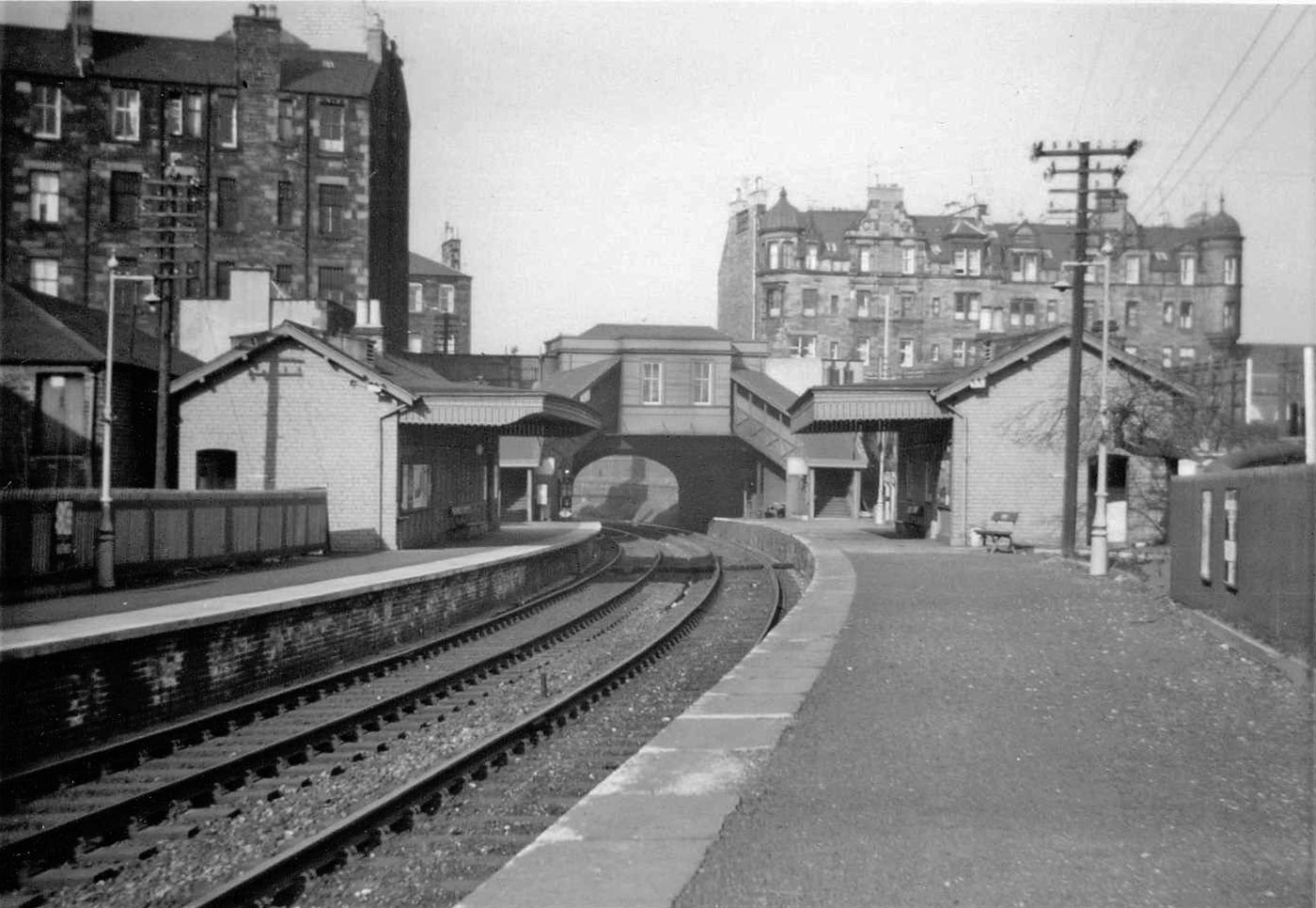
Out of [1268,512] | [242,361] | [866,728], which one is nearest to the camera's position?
[866,728]

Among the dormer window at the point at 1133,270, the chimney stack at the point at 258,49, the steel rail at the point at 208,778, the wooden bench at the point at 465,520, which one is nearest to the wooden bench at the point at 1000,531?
the wooden bench at the point at 465,520

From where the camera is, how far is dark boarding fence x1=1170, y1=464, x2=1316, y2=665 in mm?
10680

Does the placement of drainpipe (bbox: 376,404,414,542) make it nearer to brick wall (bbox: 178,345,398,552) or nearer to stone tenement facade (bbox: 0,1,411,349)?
brick wall (bbox: 178,345,398,552)

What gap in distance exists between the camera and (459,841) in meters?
6.97

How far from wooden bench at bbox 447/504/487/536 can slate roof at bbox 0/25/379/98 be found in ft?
64.8

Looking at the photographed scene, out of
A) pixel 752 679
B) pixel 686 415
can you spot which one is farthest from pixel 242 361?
pixel 686 415

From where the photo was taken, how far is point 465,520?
30578mm

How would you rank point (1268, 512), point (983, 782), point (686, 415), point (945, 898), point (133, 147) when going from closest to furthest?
point (945, 898), point (983, 782), point (1268, 512), point (133, 147), point (686, 415)

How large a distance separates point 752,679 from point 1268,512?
5691 mm

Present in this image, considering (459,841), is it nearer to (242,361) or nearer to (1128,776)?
(1128,776)

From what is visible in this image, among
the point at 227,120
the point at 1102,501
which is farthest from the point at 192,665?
the point at 227,120

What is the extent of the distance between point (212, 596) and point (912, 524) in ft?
71.9

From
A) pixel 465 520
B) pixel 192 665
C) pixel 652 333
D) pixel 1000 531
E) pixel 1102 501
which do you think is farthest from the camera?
pixel 652 333

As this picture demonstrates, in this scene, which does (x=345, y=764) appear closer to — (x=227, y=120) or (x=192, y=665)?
(x=192, y=665)
